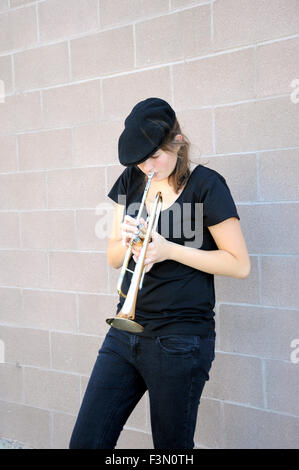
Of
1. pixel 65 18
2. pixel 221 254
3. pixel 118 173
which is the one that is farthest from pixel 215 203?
pixel 65 18

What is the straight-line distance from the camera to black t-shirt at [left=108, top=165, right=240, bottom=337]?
5.19 ft

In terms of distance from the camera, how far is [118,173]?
2.46m

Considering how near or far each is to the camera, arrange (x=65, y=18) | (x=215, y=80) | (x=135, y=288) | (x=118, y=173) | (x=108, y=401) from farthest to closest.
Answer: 1. (x=65, y=18)
2. (x=118, y=173)
3. (x=215, y=80)
4. (x=108, y=401)
5. (x=135, y=288)

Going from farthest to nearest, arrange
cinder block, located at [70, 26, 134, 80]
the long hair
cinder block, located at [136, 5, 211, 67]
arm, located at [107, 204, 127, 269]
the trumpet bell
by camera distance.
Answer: cinder block, located at [70, 26, 134, 80], cinder block, located at [136, 5, 211, 67], arm, located at [107, 204, 127, 269], the long hair, the trumpet bell

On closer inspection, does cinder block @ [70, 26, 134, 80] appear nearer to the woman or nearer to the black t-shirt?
the woman

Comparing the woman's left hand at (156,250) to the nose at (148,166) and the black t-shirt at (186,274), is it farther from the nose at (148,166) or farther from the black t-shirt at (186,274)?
the nose at (148,166)

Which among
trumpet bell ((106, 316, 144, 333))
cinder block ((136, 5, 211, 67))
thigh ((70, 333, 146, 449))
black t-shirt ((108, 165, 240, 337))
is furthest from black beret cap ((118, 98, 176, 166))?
cinder block ((136, 5, 211, 67))

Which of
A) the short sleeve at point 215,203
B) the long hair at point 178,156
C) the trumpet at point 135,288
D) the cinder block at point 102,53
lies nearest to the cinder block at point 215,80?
the cinder block at point 102,53

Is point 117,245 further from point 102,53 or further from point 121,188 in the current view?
point 102,53

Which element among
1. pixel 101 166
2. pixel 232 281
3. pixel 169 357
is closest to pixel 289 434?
pixel 232 281

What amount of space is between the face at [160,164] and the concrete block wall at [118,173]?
545 mm

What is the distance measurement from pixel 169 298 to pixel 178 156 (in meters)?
0.48

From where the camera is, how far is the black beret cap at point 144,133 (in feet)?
5.14

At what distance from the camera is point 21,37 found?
2.73 m
